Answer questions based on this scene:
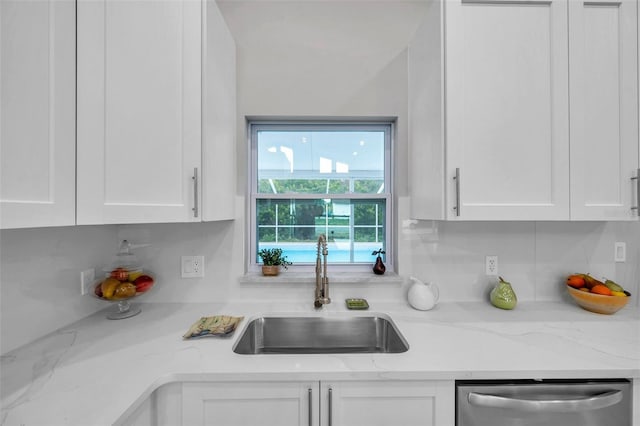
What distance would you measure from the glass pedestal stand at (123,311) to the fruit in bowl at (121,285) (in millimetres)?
128

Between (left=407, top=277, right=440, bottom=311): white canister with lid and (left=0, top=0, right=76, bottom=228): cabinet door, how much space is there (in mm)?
1495

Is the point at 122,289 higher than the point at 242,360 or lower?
higher

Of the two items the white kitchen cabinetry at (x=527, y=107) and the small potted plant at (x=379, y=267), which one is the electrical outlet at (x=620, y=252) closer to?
the white kitchen cabinetry at (x=527, y=107)

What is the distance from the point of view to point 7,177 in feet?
2.30

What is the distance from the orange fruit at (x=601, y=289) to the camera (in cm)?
135

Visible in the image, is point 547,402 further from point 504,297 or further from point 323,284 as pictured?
point 323,284

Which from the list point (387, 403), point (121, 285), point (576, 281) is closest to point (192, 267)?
point (121, 285)

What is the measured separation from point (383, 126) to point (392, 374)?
4.55 feet

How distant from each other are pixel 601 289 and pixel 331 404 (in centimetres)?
148

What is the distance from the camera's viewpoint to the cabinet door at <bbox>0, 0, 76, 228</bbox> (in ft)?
2.31

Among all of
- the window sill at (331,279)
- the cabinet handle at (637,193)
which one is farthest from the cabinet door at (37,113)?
the cabinet handle at (637,193)

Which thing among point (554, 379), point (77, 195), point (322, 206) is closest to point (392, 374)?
point (554, 379)

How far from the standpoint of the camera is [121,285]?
1.27 meters

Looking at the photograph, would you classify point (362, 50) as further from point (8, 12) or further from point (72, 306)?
point (72, 306)
